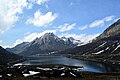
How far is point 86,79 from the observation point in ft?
444

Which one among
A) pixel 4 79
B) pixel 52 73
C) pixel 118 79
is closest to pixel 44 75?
pixel 52 73

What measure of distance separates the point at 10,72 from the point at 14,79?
3403cm

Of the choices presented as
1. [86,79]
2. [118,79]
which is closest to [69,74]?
[86,79]

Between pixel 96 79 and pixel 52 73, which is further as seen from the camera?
pixel 52 73

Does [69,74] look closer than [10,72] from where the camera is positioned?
Yes

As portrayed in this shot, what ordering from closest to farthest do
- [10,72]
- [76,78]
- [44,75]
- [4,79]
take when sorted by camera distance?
1. [4,79]
2. [76,78]
3. [44,75]
4. [10,72]

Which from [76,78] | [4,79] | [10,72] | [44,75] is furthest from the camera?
[10,72]

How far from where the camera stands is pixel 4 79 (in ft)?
421

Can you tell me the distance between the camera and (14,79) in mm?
131125

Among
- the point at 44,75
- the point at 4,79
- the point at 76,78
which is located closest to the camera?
the point at 4,79

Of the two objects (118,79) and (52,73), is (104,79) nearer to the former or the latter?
(118,79)

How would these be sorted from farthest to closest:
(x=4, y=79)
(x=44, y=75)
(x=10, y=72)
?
(x=10, y=72) < (x=44, y=75) < (x=4, y=79)

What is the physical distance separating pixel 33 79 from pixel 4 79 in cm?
1370

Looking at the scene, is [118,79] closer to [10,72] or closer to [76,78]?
[76,78]
